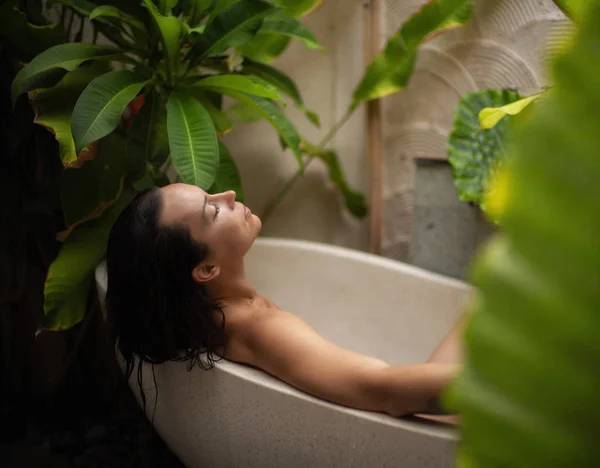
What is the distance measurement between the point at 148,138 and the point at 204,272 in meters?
0.37

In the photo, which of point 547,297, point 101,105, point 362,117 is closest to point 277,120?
point 101,105

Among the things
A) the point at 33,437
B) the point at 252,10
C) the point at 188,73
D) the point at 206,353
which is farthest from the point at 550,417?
the point at 33,437

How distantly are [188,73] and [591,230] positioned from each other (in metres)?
1.24

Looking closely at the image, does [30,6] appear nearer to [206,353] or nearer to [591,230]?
[206,353]

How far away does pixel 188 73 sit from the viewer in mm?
1395

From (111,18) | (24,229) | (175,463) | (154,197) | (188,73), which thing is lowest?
(175,463)

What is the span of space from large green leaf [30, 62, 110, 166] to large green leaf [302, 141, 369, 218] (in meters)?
0.69

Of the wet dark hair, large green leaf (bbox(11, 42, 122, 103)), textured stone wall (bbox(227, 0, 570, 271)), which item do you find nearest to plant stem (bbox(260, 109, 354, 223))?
textured stone wall (bbox(227, 0, 570, 271))

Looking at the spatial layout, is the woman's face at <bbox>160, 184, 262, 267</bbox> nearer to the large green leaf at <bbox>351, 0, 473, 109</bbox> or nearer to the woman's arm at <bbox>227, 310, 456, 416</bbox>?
the woman's arm at <bbox>227, 310, 456, 416</bbox>

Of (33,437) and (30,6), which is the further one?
(33,437)

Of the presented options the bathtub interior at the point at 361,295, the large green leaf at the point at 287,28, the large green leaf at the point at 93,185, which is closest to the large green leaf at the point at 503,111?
the bathtub interior at the point at 361,295

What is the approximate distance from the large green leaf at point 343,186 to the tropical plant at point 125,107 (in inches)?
15.3

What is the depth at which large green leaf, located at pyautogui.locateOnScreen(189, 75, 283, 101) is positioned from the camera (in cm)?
126

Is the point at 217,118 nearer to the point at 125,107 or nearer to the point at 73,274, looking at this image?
the point at 125,107
